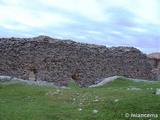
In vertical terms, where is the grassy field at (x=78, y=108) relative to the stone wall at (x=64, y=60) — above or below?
below

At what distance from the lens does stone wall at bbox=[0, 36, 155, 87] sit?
1597cm

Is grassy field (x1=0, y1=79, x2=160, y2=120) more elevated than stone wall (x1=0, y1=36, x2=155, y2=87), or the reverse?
stone wall (x1=0, y1=36, x2=155, y2=87)

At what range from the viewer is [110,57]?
19281 millimetres

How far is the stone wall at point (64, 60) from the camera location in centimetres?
1597

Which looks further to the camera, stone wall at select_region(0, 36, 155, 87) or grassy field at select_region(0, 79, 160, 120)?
stone wall at select_region(0, 36, 155, 87)

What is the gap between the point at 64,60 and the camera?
56.3ft

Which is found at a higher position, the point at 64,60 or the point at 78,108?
the point at 64,60

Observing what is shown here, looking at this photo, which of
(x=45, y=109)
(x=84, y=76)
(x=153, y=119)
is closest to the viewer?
(x=153, y=119)

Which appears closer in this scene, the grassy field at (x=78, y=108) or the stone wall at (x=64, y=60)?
the grassy field at (x=78, y=108)

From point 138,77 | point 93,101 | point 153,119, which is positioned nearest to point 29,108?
point 93,101

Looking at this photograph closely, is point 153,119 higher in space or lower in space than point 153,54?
lower

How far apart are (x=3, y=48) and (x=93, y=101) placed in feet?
30.0

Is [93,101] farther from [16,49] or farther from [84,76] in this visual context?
[84,76]

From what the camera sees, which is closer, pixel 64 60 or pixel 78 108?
pixel 78 108
